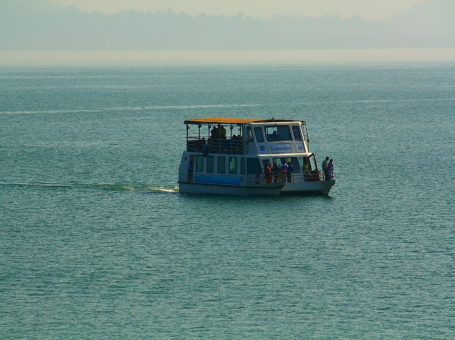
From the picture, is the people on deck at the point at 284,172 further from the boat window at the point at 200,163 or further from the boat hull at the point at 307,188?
the boat window at the point at 200,163

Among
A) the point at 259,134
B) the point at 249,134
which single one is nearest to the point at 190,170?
the point at 249,134

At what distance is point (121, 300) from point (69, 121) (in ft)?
300

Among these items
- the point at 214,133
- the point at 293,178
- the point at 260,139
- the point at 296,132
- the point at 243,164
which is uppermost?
the point at 296,132

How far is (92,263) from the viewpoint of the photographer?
50.1m

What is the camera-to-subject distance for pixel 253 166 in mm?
65125

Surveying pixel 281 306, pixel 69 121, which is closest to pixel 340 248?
pixel 281 306

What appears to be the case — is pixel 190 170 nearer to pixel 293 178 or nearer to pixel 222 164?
pixel 222 164

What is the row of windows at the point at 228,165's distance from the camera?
213 feet

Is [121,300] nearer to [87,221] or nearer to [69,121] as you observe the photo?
[87,221]

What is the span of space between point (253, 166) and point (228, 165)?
1.60 meters

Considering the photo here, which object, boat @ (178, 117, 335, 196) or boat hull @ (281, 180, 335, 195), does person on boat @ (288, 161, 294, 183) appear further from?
boat hull @ (281, 180, 335, 195)

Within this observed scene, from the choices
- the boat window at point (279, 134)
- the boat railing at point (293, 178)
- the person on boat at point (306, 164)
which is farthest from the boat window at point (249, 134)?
the person on boat at point (306, 164)

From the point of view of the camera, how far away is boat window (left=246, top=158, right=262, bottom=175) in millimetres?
65000

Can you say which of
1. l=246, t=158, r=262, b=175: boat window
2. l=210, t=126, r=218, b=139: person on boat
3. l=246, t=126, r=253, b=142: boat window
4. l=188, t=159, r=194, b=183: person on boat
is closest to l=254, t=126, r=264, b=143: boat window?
l=246, t=126, r=253, b=142: boat window
